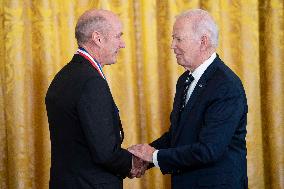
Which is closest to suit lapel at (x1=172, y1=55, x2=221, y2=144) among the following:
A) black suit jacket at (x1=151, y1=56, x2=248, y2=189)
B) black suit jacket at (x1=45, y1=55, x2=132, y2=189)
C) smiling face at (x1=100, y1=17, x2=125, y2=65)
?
black suit jacket at (x1=151, y1=56, x2=248, y2=189)

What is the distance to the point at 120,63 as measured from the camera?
3.15 meters

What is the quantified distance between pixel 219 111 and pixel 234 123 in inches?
3.7

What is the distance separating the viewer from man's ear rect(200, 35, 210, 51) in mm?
2066

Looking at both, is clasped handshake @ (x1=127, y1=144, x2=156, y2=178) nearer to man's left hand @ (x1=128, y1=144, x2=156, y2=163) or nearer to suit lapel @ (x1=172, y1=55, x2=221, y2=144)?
man's left hand @ (x1=128, y1=144, x2=156, y2=163)

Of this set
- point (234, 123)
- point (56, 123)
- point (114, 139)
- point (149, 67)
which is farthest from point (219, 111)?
point (149, 67)

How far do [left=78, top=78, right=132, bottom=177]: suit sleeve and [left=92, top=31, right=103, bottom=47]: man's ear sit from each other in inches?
10.1

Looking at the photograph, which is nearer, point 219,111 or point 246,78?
point 219,111

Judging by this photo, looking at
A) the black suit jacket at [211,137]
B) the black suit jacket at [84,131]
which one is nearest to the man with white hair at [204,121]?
the black suit jacket at [211,137]

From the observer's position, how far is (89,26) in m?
2.02

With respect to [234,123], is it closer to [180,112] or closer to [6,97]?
[180,112]


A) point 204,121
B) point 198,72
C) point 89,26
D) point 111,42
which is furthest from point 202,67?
point 89,26

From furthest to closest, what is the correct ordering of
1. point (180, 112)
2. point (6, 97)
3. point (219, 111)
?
point (6, 97) < point (180, 112) < point (219, 111)

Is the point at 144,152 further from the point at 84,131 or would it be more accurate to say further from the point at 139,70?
the point at 139,70

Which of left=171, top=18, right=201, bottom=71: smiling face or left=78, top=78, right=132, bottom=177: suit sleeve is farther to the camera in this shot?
left=171, top=18, right=201, bottom=71: smiling face
